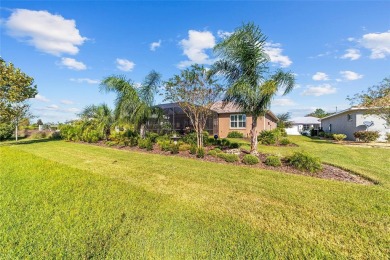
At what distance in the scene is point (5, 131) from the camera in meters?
20.8

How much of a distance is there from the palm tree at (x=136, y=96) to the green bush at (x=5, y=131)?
1539 centimetres

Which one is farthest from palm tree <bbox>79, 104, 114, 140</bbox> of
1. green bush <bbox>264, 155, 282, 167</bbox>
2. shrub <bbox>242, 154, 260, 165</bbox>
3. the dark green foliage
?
green bush <bbox>264, 155, 282, 167</bbox>

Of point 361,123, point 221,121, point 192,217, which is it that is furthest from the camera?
point 221,121

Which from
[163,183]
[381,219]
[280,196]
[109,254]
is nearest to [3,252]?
[109,254]

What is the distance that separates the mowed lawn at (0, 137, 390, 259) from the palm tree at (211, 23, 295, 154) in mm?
3438

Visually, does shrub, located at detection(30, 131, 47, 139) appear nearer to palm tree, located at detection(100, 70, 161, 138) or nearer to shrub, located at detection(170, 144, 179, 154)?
palm tree, located at detection(100, 70, 161, 138)

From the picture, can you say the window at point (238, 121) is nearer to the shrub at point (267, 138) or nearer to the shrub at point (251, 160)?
the shrub at point (267, 138)

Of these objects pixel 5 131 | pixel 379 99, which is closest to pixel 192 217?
pixel 379 99

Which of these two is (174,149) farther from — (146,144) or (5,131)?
(5,131)

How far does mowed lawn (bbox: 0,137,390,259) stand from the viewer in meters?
2.56

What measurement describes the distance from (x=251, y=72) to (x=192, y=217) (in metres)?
6.56

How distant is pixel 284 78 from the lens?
26.1 ft

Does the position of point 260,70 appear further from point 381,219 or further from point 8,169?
point 8,169

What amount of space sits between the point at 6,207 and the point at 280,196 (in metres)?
5.81
